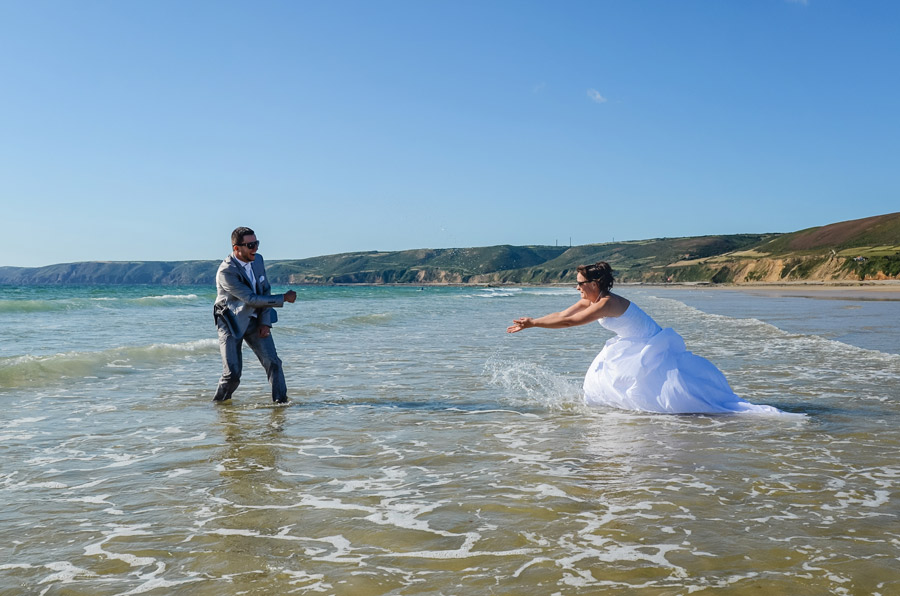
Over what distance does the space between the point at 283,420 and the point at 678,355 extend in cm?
456

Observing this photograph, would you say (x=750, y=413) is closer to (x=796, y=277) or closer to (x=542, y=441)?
(x=542, y=441)

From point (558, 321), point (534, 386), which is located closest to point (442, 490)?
point (558, 321)

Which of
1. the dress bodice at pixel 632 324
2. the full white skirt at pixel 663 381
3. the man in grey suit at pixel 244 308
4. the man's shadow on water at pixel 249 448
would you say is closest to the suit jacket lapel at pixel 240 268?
the man in grey suit at pixel 244 308

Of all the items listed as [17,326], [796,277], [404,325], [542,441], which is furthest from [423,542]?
[796,277]

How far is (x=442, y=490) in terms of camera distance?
5.00 m

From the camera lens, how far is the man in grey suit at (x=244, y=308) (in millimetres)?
8156

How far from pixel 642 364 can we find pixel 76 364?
32.1 feet

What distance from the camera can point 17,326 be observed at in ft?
80.4

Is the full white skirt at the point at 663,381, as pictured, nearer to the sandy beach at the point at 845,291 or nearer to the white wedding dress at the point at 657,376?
the white wedding dress at the point at 657,376

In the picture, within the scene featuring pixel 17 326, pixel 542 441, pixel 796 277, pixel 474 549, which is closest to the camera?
pixel 474 549

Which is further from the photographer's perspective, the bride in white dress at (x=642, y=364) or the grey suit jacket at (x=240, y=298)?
the grey suit jacket at (x=240, y=298)

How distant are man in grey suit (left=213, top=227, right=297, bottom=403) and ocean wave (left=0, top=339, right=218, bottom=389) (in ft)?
13.7

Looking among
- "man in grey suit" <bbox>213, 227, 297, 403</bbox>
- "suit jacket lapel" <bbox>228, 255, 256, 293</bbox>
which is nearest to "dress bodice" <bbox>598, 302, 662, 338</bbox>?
"man in grey suit" <bbox>213, 227, 297, 403</bbox>

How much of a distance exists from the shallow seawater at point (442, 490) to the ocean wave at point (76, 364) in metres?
0.79
